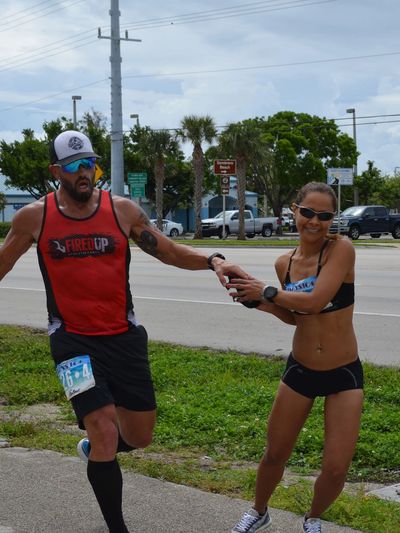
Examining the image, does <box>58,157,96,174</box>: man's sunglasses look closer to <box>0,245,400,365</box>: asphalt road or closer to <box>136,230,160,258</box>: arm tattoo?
<box>136,230,160,258</box>: arm tattoo

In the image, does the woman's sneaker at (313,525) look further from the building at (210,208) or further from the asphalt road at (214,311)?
the building at (210,208)

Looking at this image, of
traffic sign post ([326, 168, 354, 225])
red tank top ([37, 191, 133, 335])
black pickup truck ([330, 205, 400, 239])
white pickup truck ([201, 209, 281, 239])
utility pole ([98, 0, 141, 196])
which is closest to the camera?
red tank top ([37, 191, 133, 335])

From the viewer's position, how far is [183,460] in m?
5.96

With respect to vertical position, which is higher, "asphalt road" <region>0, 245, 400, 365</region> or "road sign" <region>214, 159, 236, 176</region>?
"road sign" <region>214, 159, 236, 176</region>

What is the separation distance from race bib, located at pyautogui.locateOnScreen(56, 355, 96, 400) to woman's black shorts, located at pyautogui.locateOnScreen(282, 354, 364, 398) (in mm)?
938

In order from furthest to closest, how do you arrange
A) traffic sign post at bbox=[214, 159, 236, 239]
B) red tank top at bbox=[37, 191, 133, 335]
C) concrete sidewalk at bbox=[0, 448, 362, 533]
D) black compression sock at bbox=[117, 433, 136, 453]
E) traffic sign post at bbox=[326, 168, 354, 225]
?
traffic sign post at bbox=[214, 159, 236, 239] → traffic sign post at bbox=[326, 168, 354, 225] → concrete sidewalk at bbox=[0, 448, 362, 533] → black compression sock at bbox=[117, 433, 136, 453] → red tank top at bbox=[37, 191, 133, 335]

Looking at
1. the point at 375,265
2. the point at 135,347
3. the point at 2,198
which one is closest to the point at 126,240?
the point at 135,347

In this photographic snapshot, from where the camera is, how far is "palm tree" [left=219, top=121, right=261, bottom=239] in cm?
4809

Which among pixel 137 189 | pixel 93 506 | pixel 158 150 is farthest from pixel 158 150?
pixel 93 506

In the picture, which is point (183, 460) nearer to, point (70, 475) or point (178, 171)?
point (70, 475)

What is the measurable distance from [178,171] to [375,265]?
4248 centimetres

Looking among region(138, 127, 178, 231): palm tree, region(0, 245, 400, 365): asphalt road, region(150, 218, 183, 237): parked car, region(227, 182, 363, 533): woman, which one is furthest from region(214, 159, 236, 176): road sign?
region(227, 182, 363, 533): woman

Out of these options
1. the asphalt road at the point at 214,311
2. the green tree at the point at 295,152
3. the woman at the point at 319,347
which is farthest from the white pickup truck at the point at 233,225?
the woman at the point at 319,347

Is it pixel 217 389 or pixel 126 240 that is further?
pixel 217 389
